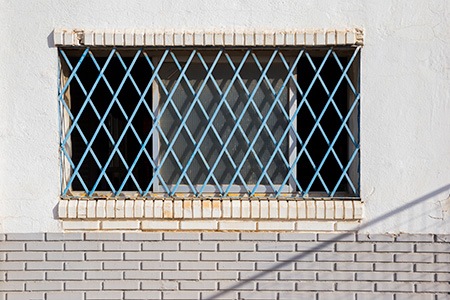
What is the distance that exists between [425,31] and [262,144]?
4.84ft

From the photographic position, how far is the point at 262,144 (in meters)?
5.17

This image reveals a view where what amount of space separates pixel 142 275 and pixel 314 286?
130 cm

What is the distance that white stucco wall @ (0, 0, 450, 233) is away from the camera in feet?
16.1

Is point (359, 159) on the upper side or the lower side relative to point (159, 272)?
upper

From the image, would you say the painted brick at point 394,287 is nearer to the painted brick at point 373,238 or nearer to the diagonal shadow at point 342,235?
the painted brick at point 373,238

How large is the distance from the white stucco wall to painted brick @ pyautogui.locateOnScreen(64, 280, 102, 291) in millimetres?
489

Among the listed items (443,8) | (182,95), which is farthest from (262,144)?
(443,8)

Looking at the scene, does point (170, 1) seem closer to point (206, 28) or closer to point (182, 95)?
point (206, 28)

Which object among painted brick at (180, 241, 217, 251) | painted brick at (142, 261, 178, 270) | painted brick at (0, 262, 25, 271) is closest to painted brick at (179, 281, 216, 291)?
painted brick at (142, 261, 178, 270)

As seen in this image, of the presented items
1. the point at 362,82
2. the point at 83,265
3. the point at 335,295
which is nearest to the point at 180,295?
the point at 83,265

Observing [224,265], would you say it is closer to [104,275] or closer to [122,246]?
[122,246]

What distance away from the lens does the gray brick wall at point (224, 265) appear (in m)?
4.99

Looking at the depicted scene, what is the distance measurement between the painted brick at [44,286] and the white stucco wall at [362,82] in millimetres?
431

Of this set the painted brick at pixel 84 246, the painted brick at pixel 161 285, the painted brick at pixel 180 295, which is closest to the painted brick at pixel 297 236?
the painted brick at pixel 180 295
